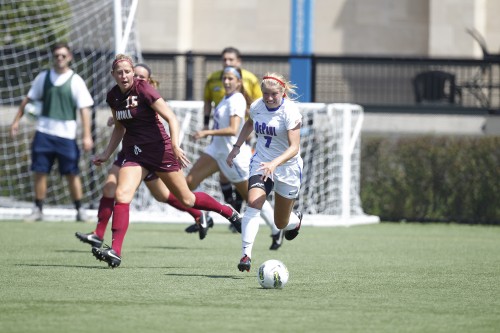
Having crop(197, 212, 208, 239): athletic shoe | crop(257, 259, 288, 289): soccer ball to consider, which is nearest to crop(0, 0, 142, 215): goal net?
crop(197, 212, 208, 239): athletic shoe

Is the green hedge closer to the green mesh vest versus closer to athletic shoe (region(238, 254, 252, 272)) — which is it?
the green mesh vest

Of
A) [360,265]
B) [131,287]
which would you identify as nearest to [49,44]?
[360,265]

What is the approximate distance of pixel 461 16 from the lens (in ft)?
80.4

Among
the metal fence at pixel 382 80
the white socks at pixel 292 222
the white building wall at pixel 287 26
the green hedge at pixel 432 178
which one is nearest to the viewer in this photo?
the white socks at pixel 292 222

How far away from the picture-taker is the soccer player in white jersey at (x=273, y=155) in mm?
9352

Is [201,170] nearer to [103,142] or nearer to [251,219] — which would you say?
[251,219]

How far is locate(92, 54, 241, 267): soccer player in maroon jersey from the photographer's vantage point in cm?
974

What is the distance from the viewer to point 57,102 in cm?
1468

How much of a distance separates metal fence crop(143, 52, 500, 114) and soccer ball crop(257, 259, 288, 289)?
1007 centimetres

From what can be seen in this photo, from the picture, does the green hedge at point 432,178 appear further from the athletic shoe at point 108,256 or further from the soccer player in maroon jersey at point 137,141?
the athletic shoe at point 108,256

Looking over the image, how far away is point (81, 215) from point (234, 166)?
3.38 metres

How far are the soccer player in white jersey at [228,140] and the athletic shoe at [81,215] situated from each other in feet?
9.76

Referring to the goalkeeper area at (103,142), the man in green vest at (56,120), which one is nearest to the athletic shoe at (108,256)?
the man in green vest at (56,120)

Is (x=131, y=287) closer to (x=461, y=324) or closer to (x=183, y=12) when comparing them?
(x=461, y=324)
